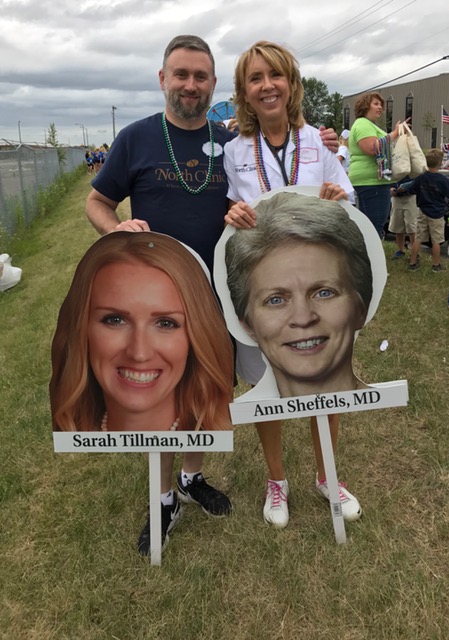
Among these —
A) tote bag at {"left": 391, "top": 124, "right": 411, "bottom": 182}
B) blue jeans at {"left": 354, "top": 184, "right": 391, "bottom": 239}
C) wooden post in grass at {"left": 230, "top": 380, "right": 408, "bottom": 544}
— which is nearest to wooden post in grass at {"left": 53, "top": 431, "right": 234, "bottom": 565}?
wooden post in grass at {"left": 230, "top": 380, "right": 408, "bottom": 544}

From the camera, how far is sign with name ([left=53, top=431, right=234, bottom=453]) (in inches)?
81.7

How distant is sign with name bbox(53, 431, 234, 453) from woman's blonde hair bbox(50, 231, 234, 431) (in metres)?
0.03

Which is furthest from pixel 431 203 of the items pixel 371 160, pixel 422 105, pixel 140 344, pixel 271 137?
pixel 422 105

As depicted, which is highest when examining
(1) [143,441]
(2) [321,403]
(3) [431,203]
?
(3) [431,203]

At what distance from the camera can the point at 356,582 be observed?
214cm

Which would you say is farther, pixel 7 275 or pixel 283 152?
pixel 7 275

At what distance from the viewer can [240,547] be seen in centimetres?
238

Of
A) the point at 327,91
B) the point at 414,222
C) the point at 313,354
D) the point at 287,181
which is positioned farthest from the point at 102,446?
the point at 327,91

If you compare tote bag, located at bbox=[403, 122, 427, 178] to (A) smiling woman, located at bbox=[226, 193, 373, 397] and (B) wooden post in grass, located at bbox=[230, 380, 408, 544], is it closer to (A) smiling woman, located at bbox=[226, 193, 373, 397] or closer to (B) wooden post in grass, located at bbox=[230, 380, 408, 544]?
(A) smiling woman, located at bbox=[226, 193, 373, 397]

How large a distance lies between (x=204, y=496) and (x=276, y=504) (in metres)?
0.39

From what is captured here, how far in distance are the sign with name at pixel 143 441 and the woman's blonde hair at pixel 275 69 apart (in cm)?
132

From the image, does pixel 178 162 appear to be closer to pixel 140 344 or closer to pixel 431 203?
pixel 140 344

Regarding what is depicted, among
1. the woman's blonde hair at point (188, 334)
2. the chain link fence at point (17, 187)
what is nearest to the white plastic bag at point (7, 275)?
the chain link fence at point (17, 187)

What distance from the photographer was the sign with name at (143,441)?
2.08 meters
